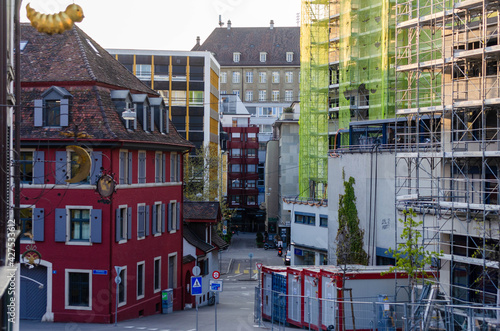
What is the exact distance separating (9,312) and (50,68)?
2058 cm

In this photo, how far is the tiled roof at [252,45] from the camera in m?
127

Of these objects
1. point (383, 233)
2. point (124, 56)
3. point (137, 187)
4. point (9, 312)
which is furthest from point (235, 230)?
point (9, 312)

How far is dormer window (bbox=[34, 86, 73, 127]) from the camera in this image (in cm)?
3177

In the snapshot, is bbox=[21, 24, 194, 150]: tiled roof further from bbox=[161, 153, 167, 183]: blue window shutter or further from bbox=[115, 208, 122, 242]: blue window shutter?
bbox=[115, 208, 122, 242]: blue window shutter

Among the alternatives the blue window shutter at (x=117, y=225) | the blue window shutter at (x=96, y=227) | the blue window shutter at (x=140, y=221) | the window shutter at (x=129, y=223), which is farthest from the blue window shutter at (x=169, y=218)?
the blue window shutter at (x=96, y=227)

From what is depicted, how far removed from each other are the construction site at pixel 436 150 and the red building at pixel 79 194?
10356mm

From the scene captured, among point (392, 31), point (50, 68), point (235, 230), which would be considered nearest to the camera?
point (50, 68)

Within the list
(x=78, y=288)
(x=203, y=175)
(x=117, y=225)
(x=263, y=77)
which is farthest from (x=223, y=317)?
(x=263, y=77)

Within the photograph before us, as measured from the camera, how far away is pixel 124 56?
3273 inches

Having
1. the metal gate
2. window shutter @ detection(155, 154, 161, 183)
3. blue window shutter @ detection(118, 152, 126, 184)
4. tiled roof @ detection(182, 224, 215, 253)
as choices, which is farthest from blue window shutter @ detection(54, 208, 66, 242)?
tiled roof @ detection(182, 224, 215, 253)

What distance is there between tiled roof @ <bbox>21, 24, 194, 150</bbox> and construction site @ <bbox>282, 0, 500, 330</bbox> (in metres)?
12.3

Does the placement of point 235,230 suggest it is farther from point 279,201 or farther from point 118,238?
point 118,238

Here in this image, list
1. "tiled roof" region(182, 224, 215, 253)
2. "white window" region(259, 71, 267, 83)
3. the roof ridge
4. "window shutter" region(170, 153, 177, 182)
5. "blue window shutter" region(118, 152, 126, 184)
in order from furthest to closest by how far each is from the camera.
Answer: "white window" region(259, 71, 267, 83) < "tiled roof" region(182, 224, 215, 253) < "window shutter" region(170, 153, 177, 182) < the roof ridge < "blue window shutter" region(118, 152, 126, 184)

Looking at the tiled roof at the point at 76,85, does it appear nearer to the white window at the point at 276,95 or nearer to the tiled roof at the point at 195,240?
the tiled roof at the point at 195,240
